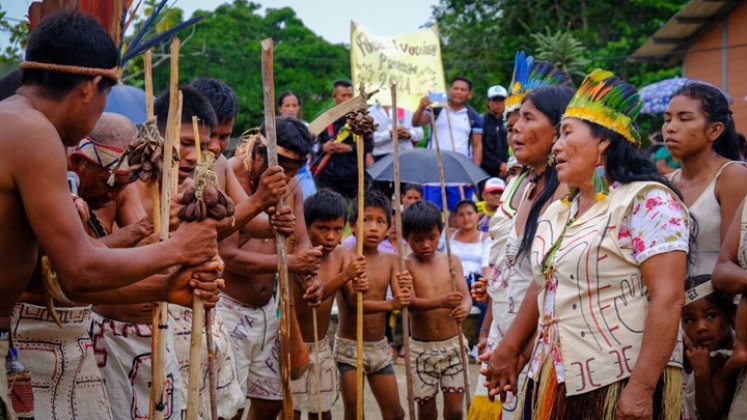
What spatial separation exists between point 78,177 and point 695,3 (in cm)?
1919

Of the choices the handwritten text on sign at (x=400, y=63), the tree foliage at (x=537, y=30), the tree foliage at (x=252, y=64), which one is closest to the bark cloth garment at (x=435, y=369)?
the handwritten text on sign at (x=400, y=63)

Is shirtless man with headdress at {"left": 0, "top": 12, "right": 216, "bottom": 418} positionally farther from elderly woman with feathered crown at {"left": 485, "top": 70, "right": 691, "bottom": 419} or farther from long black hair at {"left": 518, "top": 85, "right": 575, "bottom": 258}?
long black hair at {"left": 518, "top": 85, "right": 575, "bottom": 258}

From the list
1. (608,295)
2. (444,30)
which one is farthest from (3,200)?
(444,30)

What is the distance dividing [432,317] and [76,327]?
11.4 ft

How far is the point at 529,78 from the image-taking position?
5184 mm

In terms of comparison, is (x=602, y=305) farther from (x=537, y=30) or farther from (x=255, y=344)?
(x=537, y=30)

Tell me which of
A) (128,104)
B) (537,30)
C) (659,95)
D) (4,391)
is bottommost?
(4,391)

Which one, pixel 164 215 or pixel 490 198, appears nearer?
pixel 164 215

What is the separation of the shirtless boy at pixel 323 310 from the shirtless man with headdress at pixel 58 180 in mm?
3023

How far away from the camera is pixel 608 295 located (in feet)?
12.3

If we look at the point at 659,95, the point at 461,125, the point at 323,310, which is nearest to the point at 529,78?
the point at 323,310

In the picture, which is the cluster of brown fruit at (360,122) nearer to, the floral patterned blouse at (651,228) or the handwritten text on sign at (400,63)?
the floral patterned blouse at (651,228)

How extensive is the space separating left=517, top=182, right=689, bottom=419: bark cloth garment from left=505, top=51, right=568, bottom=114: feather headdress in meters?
1.39

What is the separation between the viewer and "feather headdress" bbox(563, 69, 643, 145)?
3.94m
